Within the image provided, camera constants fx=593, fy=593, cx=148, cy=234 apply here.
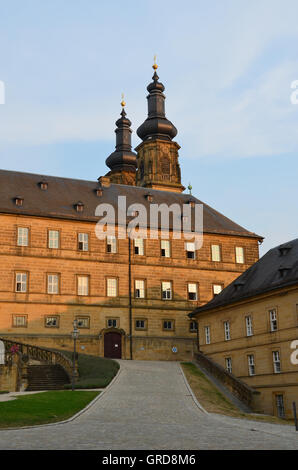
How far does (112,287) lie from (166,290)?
5166mm

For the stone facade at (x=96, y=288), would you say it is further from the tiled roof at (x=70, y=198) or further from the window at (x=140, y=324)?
the tiled roof at (x=70, y=198)

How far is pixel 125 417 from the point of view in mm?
22906

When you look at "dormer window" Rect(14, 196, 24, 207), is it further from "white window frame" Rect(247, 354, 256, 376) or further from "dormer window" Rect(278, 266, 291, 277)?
"dormer window" Rect(278, 266, 291, 277)

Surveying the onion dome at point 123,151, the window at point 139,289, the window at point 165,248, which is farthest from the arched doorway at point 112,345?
the onion dome at point 123,151

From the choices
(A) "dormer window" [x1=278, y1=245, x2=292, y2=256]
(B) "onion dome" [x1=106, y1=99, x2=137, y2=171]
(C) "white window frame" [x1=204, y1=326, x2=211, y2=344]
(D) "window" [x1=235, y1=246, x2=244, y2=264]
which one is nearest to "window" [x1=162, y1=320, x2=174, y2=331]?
(C) "white window frame" [x1=204, y1=326, x2=211, y2=344]

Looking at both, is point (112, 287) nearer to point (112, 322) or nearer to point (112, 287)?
point (112, 287)

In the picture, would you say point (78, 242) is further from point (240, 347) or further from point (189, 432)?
point (189, 432)

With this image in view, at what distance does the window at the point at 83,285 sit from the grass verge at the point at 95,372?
27.9ft

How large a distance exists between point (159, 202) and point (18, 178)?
45.8 ft

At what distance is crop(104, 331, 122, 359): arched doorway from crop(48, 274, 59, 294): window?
579 cm

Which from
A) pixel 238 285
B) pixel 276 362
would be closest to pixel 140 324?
pixel 238 285

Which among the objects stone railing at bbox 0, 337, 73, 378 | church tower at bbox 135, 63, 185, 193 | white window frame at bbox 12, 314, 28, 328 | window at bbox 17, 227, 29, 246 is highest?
church tower at bbox 135, 63, 185, 193

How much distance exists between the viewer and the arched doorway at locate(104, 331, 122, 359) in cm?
5016
